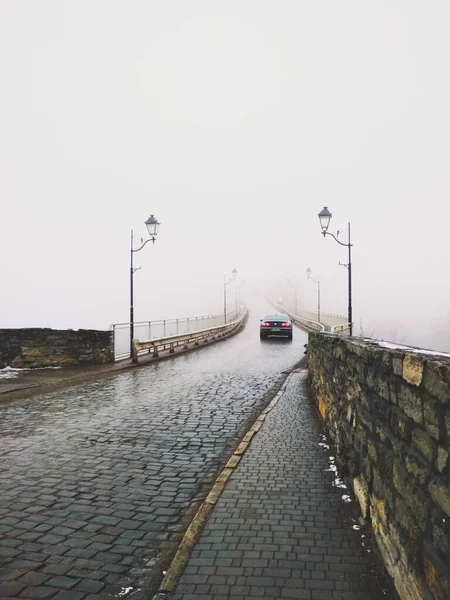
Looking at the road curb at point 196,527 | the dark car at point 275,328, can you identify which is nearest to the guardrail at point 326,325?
the dark car at point 275,328

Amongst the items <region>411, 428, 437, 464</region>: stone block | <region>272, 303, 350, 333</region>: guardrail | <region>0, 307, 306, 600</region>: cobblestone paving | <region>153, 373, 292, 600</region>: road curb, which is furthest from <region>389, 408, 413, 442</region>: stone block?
<region>272, 303, 350, 333</region>: guardrail

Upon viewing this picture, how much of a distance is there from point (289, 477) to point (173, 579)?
8.30 ft

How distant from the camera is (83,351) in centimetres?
1700

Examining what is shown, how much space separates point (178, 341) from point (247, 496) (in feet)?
63.9

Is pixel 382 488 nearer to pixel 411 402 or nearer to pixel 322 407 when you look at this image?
pixel 411 402

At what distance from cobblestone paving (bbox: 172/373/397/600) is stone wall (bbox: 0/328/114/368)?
11897 mm

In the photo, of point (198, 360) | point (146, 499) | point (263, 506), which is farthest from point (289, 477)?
point (198, 360)

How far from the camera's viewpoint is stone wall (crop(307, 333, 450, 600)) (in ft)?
8.20

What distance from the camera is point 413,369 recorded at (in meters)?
2.98

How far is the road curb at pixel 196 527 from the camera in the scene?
340cm

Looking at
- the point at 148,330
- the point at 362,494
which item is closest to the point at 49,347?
the point at 148,330

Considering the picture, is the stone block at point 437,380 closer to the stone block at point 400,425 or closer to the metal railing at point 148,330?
the stone block at point 400,425

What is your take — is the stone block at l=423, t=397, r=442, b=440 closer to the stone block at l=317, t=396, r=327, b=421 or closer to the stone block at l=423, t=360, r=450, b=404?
the stone block at l=423, t=360, r=450, b=404

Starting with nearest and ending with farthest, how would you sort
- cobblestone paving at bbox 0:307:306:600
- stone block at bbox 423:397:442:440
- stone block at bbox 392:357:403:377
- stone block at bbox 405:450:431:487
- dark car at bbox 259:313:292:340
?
stone block at bbox 423:397:442:440
stone block at bbox 405:450:431:487
stone block at bbox 392:357:403:377
cobblestone paving at bbox 0:307:306:600
dark car at bbox 259:313:292:340
